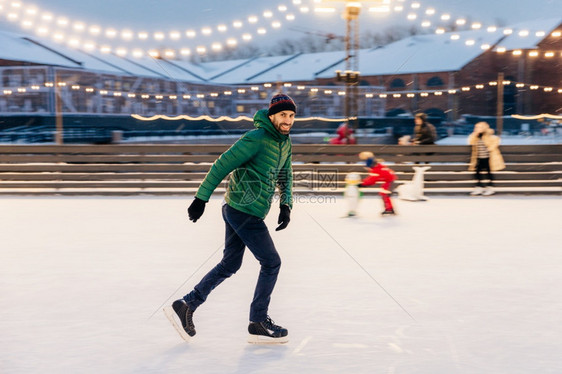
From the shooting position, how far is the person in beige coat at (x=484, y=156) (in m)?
12.6

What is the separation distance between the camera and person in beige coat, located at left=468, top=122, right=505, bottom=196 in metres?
12.6

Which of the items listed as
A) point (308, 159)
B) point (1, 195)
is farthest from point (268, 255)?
point (1, 195)

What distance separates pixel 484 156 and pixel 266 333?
1017 cm

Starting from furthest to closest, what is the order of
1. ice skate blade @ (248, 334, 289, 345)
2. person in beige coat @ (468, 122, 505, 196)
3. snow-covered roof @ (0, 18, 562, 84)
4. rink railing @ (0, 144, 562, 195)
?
snow-covered roof @ (0, 18, 562, 84) < rink railing @ (0, 144, 562, 195) < person in beige coat @ (468, 122, 505, 196) < ice skate blade @ (248, 334, 289, 345)

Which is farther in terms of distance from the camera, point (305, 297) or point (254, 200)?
point (305, 297)

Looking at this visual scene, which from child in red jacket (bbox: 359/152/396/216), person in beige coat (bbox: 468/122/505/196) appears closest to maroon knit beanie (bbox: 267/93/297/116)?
child in red jacket (bbox: 359/152/396/216)

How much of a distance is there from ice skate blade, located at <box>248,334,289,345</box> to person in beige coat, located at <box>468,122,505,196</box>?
10.1 m

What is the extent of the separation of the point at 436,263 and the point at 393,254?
620 millimetres

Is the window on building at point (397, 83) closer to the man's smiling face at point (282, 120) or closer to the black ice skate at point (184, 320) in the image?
the man's smiling face at point (282, 120)

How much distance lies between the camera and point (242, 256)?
3.81 m

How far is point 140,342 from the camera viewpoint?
377cm

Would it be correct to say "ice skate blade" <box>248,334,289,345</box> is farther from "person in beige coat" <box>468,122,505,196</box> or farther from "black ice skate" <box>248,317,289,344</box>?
"person in beige coat" <box>468,122,505,196</box>

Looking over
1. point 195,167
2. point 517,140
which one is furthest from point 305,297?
point 517,140

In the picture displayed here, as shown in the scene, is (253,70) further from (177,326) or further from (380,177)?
(177,326)
